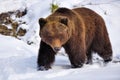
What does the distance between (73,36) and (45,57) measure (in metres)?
0.54

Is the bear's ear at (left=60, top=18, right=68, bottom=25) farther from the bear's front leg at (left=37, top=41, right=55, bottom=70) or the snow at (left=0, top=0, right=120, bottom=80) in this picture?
the snow at (left=0, top=0, right=120, bottom=80)

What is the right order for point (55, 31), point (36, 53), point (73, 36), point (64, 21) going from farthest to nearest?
point (36, 53)
point (73, 36)
point (64, 21)
point (55, 31)

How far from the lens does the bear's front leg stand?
19.6 feet

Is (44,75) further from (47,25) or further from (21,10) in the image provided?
(21,10)

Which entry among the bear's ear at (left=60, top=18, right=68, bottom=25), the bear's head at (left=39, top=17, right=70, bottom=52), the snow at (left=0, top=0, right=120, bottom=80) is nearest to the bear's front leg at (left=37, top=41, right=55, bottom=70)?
the snow at (left=0, top=0, right=120, bottom=80)

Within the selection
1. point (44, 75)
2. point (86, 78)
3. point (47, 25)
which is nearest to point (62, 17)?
point (47, 25)

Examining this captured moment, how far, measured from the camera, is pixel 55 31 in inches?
217

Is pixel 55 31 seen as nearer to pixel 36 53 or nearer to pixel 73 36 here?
pixel 73 36

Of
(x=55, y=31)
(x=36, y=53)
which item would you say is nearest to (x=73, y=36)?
(x=55, y=31)

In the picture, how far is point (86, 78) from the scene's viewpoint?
461cm

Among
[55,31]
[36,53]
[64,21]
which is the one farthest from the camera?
[36,53]

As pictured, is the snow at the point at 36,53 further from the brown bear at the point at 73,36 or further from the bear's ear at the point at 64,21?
the bear's ear at the point at 64,21

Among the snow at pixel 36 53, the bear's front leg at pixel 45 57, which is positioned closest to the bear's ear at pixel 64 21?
the bear's front leg at pixel 45 57

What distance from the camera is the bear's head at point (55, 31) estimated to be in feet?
18.1
